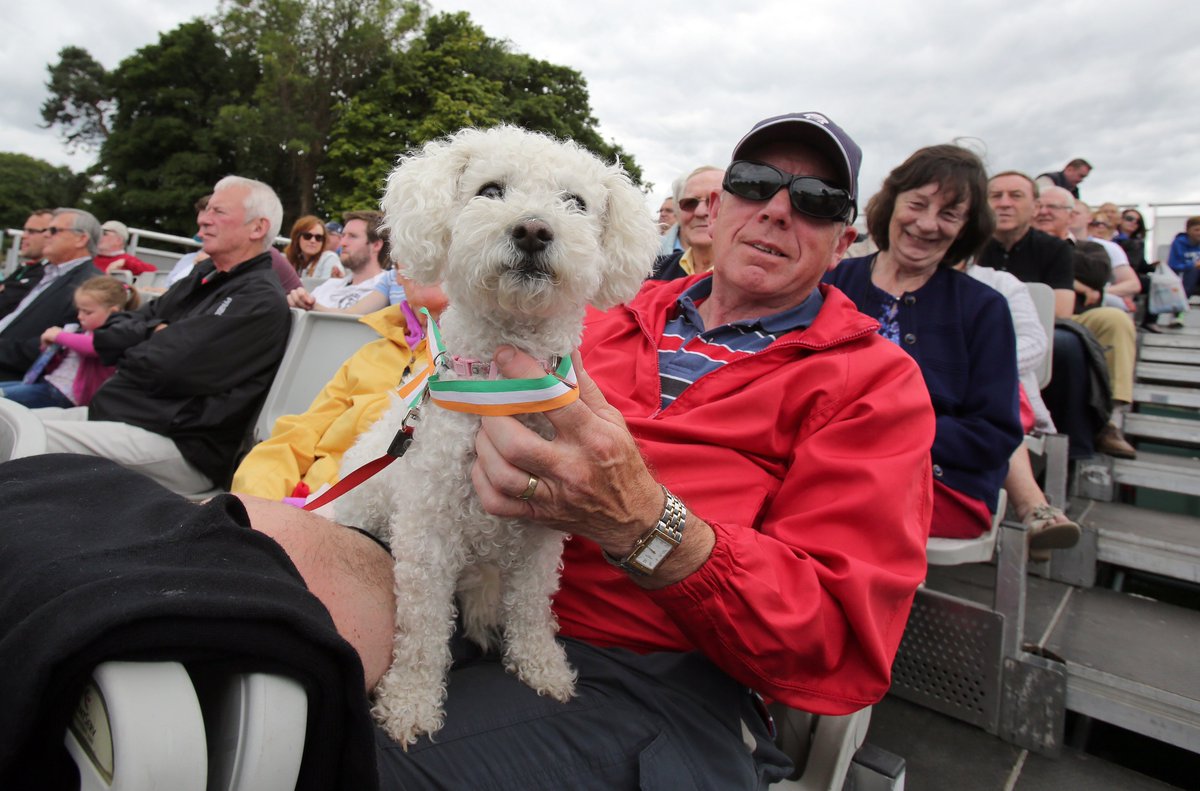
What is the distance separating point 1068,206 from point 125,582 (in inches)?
253

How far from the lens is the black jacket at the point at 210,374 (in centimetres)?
316

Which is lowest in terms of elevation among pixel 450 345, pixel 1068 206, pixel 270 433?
pixel 270 433

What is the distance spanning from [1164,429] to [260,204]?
21.7 feet

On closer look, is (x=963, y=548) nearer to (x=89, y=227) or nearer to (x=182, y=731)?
(x=182, y=731)

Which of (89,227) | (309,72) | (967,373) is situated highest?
(309,72)

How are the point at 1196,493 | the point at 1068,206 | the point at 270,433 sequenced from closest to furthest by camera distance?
the point at 270,433, the point at 1196,493, the point at 1068,206

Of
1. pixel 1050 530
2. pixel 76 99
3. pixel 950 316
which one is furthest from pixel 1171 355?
pixel 76 99

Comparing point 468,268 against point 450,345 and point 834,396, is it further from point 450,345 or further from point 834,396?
point 834,396

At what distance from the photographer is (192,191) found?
2877 centimetres

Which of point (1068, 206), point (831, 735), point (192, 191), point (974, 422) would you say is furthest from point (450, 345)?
point (192, 191)

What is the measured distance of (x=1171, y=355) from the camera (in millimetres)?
6965

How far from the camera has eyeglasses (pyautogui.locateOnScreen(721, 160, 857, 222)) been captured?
1.90m

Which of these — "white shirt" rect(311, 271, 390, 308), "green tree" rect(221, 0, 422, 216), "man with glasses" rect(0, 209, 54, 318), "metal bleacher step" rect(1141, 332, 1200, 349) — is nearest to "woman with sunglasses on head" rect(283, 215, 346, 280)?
"white shirt" rect(311, 271, 390, 308)

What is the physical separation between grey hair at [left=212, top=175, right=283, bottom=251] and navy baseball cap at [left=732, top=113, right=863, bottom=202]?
2.99m
